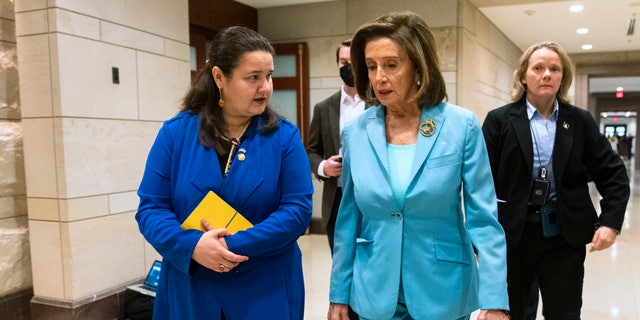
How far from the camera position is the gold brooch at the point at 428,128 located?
1.49 meters

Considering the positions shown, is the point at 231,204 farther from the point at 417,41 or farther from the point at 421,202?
the point at 417,41

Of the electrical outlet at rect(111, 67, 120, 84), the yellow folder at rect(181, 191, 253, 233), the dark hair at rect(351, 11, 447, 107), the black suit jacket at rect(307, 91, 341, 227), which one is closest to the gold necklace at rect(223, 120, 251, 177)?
the yellow folder at rect(181, 191, 253, 233)

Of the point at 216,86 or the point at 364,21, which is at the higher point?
the point at 364,21

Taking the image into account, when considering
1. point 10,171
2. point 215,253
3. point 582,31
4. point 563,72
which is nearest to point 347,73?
point 563,72

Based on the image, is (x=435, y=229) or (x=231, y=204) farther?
(x=231, y=204)

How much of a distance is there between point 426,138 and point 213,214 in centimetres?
65

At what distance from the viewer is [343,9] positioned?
266 inches

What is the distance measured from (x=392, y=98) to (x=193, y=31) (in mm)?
5017

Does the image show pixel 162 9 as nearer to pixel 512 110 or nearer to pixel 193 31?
pixel 193 31

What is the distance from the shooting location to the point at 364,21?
6617 millimetres

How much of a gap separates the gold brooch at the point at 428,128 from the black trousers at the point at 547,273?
1204 millimetres

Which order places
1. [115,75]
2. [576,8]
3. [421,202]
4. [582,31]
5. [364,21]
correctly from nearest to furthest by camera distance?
[421,202] < [115,75] < [364,21] < [576,8] < [582,31]

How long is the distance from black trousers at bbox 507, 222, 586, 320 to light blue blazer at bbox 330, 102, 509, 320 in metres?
1.04

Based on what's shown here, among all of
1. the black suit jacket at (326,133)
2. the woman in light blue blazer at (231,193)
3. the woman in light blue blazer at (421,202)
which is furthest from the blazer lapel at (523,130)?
the woman in light blue blazer at (231,193)
